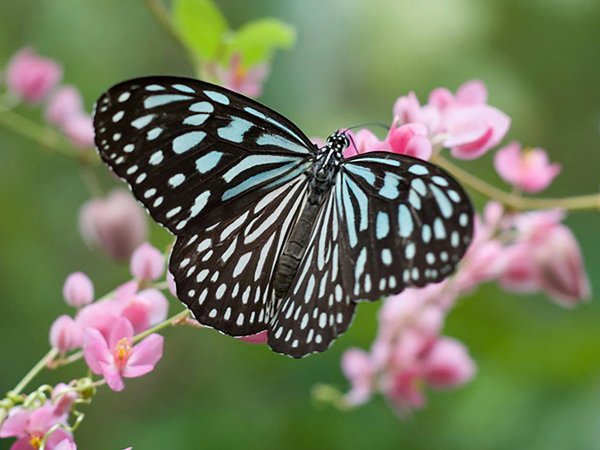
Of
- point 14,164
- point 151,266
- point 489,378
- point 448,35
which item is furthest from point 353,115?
point 151,266

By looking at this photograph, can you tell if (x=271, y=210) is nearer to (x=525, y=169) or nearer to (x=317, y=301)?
(x=317, y=301)

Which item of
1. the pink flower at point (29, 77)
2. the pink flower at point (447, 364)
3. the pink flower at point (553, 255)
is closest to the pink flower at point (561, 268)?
the pink flower at point (553, 255)

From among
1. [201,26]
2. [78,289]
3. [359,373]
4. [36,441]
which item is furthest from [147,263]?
[359,373]

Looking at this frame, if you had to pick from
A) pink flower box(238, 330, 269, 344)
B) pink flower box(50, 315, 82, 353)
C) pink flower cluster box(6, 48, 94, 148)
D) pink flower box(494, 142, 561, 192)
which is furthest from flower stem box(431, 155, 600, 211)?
pink flower cluster box(6, 48, 94, 148)

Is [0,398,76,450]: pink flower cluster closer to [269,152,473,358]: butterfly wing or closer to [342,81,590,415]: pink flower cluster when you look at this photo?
[269,152,473,358]: butterfly wing

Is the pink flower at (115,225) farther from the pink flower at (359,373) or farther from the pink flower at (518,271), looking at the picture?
the pink flower at (518,271)
